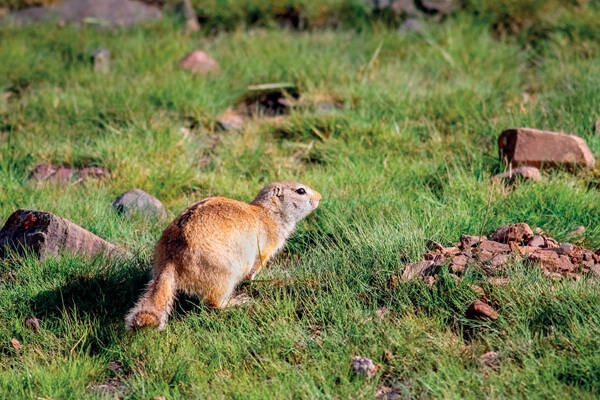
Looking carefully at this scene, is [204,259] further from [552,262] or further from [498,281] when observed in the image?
[552,262]

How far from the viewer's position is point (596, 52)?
7.48 m

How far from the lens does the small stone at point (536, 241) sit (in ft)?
14.0

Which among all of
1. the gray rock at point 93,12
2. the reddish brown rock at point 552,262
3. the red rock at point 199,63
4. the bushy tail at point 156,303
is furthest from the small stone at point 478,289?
the gray rock at point 93,12

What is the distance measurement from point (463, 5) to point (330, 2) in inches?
61.5

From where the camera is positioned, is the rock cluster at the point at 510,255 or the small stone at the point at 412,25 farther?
the small stone at the point at 412,25

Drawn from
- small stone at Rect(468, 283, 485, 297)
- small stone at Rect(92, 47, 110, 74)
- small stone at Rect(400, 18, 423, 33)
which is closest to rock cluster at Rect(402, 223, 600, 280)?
small stone at Rect(468, 283, 485, 297)

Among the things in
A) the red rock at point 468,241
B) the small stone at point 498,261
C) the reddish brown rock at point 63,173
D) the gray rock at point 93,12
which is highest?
the gray rock at point 93,12

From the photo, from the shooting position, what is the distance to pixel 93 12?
29.5ft

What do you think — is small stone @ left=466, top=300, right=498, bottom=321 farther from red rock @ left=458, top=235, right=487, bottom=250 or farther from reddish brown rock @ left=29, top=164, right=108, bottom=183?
reddish brown rock @ left=29, top=164, right=108, bottom=183

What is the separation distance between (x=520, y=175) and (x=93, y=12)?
19.5ft

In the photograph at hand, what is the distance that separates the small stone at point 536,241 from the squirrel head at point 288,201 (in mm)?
1385

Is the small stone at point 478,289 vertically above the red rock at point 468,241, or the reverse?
Result: the red rock at point 468,241

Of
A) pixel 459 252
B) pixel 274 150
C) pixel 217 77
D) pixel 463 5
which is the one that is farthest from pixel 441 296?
pixel 463 5

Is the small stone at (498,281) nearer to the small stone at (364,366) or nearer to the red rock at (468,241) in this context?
the red rock at (468,241)
